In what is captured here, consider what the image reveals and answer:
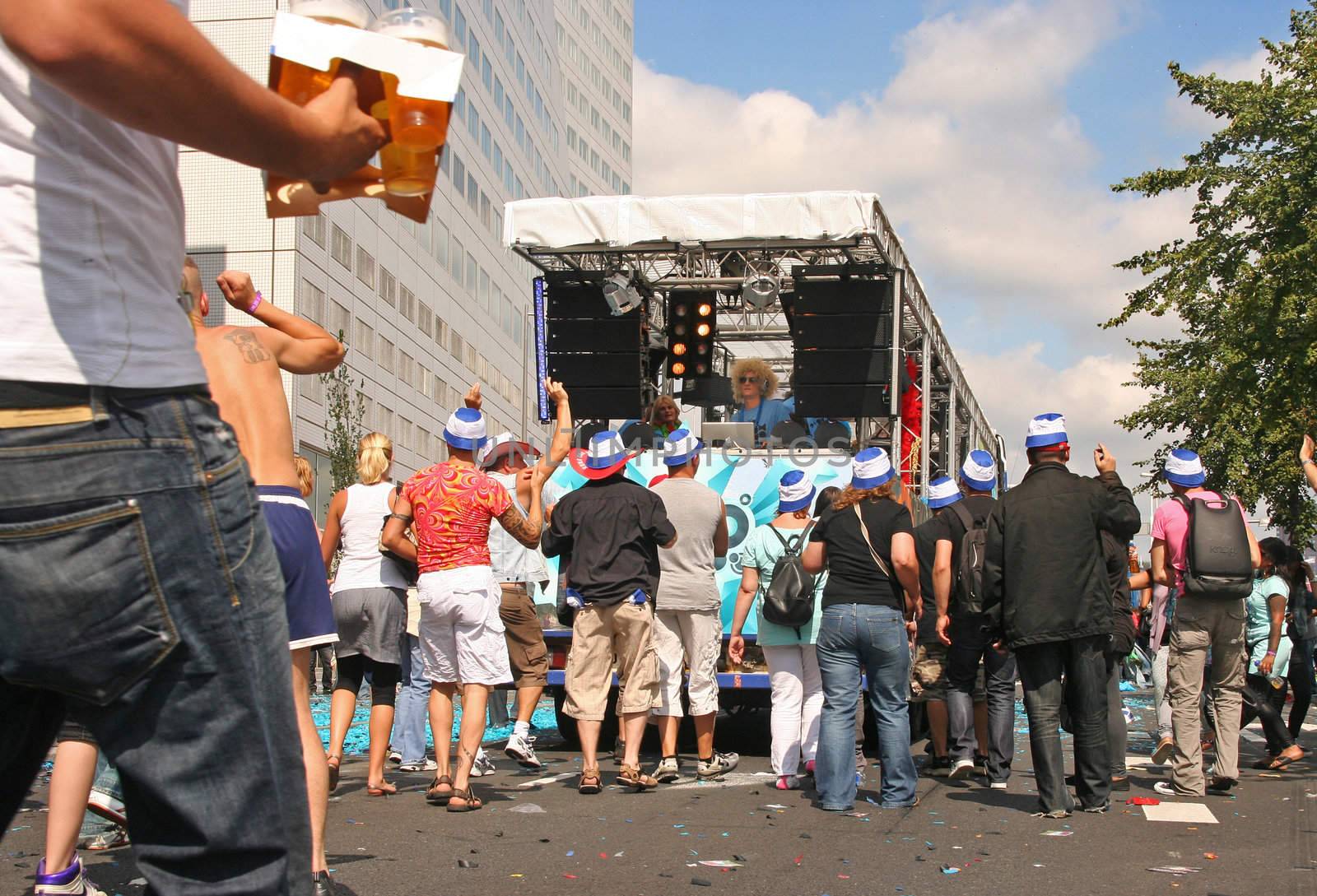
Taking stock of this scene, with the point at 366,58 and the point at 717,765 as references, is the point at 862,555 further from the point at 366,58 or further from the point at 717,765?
the point at 366,58

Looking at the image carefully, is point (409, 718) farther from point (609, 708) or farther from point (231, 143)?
point (231, 143)

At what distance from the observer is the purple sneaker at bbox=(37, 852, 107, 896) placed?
4613 mm

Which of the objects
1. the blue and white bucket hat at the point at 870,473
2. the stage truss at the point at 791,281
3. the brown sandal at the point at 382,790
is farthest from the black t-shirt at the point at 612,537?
the stage truss at the point at 791,281

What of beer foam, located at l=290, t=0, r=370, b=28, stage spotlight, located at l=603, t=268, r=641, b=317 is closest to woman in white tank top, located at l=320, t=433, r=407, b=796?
beer foam, located at l=290, t=0, r=370, b=28

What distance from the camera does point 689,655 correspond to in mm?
9594

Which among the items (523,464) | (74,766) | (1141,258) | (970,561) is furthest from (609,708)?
(1141,258)

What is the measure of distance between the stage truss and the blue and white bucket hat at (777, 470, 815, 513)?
398 cm

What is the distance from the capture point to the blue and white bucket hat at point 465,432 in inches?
316

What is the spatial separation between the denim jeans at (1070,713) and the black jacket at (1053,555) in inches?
5.5

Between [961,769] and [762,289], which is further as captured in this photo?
[762,289]

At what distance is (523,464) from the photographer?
1070 centimetres

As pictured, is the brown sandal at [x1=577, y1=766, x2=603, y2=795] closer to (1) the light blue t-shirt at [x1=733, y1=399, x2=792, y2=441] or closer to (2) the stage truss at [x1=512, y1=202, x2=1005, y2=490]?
(2) the stage truss at [x1=512, y1=202, x2=1005, y2=490]

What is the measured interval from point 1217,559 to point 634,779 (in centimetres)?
359

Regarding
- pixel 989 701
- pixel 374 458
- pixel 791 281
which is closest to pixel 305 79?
pixel 374 458
